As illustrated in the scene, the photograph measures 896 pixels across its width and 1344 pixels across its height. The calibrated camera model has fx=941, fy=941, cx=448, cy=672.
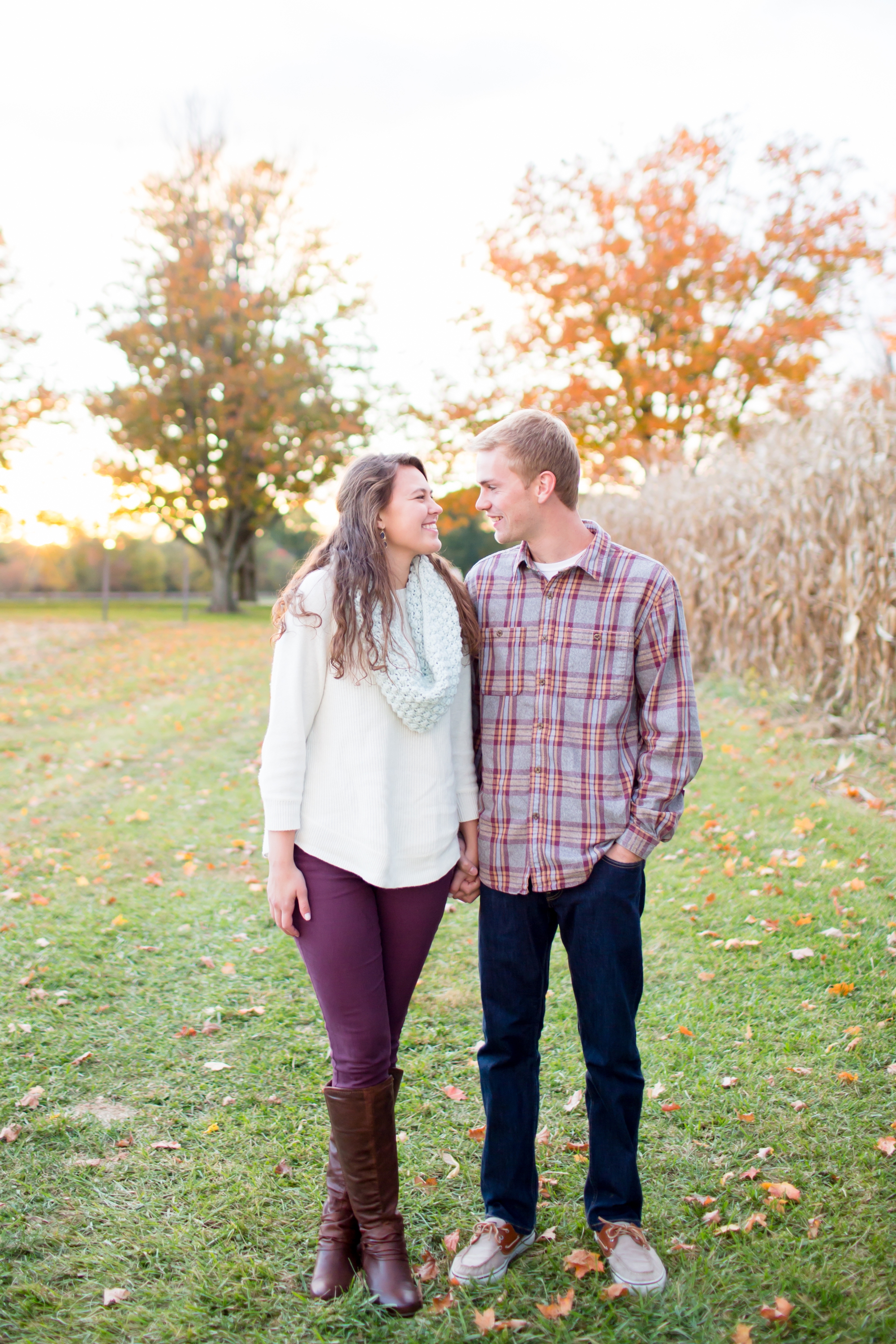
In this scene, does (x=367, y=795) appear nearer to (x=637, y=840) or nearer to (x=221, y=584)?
(x=637, y=840)

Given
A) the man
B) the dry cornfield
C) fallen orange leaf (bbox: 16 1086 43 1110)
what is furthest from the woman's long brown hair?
the dry cornfield

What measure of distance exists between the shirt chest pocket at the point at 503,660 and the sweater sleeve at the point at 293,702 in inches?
17.1

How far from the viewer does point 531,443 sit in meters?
2.32

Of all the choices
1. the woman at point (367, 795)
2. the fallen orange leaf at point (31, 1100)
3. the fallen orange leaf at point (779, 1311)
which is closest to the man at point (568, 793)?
the woman at point (367, 795)

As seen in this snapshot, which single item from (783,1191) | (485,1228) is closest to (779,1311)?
(783,1191)

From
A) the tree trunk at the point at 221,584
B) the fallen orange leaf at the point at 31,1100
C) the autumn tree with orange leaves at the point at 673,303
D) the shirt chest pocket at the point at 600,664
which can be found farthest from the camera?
the tree trunk at the point at 221,584

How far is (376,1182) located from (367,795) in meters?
0.99

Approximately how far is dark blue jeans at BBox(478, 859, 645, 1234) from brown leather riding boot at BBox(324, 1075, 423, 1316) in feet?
0.91

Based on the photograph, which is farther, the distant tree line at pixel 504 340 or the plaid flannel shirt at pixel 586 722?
the distant tree line at pixel 504 340

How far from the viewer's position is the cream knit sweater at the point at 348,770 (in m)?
2.26

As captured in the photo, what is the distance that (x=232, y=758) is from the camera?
9.09 m

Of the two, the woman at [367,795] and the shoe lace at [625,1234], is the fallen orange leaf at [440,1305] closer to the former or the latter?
the woman at [367,795]

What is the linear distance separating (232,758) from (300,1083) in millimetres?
5872

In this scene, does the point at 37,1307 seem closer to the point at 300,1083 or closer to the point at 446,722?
the point at 300,1083
